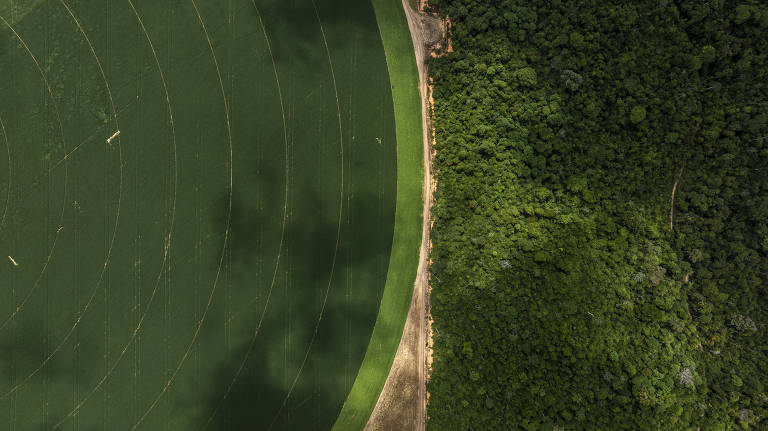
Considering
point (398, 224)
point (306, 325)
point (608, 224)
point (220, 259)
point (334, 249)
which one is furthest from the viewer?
point (398, 224)

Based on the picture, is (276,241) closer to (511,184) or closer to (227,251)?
(227,251)

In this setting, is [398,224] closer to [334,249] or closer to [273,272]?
[334,249]

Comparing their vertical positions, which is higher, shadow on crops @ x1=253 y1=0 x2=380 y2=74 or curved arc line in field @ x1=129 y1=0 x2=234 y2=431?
shadow on crops @ x1=253 y1=0 x2=380 y2=74

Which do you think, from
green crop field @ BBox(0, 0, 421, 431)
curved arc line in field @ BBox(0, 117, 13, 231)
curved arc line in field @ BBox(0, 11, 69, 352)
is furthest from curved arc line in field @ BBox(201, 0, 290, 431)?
curved arc line in field @ BBox(0, 117, 13, 231)

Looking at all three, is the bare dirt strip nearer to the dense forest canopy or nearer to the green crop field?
the green crop field

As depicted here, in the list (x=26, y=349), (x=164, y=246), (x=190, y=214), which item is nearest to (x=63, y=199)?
(x=164, y=246)

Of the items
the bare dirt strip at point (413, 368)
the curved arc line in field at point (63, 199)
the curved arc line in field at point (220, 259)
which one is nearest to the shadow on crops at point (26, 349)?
the curved arc line in field at point (63, 199)
